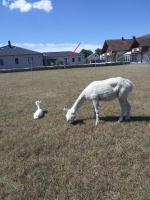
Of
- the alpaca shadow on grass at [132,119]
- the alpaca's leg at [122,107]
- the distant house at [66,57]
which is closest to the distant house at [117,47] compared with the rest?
the distant house at [66,57]

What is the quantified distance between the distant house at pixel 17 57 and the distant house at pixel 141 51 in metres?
25.4

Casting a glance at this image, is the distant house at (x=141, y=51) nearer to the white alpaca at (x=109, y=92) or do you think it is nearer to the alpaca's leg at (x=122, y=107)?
the alpaca's leg at (x=122, y=107)

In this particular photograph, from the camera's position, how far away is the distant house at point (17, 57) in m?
86.4

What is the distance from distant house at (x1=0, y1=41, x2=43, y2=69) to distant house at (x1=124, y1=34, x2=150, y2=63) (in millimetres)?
25430

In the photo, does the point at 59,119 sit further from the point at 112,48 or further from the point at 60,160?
the point at 112,48

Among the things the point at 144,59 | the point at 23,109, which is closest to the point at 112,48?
the point at 144,59

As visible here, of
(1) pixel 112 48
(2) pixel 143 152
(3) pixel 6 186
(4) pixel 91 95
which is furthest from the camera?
(1) pixel 112 48

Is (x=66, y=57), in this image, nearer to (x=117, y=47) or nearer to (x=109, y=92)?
(x=117, y=47)

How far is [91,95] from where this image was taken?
1116cm

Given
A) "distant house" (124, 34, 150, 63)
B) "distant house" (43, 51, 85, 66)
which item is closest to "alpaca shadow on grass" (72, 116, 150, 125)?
"distant house" (124, 34, 150, 63)

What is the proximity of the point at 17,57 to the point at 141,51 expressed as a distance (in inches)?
1238

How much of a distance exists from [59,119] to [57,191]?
5.91 meters

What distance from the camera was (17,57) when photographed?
87250mm

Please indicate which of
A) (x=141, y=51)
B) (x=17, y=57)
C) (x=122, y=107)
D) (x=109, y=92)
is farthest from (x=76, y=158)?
(x=141, y=51)
